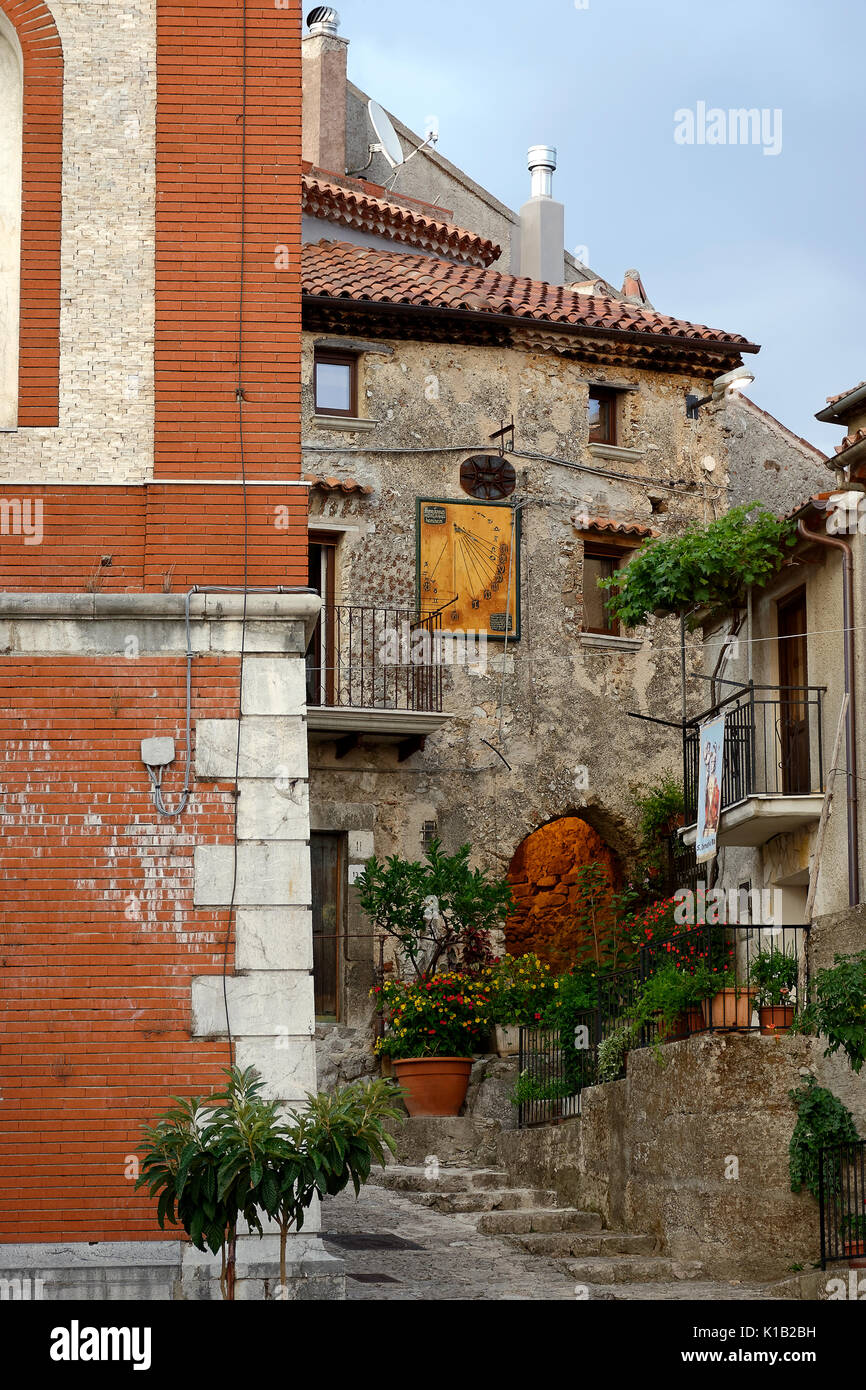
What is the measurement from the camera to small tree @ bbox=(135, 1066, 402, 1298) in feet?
30.2

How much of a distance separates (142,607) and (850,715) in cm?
776

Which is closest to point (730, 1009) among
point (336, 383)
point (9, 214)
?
point (9, 214)

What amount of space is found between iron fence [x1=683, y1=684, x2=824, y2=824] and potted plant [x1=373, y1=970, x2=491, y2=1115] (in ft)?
10.8

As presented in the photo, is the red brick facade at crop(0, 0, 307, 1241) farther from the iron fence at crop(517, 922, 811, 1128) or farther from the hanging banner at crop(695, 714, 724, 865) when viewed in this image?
the hanging banner at crop(695, 714, 724, 865)

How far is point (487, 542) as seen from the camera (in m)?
23.1

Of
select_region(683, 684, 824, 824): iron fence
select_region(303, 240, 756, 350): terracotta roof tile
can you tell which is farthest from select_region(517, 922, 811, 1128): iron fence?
select_region(303, 240, 756, 350): terracotta roof tile

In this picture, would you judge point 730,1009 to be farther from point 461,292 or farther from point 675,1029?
point 461,292

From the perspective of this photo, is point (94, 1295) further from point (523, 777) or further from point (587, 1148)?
point (523, 777)

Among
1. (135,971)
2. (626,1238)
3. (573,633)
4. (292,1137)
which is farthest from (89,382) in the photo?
(573,633)

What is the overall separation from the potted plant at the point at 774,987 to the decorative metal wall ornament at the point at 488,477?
9124 mm

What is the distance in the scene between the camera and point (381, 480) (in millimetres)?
22797

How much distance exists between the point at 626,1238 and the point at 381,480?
10.8m

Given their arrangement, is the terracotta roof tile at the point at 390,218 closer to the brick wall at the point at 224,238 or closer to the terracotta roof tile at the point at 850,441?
the terracotta roof tile at the point at 850,441

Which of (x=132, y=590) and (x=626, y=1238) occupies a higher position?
(x=132, y=590)
